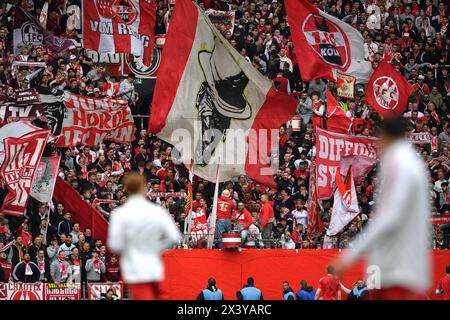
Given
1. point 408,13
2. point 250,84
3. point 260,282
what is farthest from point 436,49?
point 260,282

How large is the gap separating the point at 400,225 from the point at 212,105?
16658 mm

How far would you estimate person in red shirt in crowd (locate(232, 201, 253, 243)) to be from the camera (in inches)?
933

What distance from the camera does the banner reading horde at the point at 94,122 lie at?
26953mm

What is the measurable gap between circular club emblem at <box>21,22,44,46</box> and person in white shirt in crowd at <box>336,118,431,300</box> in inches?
834

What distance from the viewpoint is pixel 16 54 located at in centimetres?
2942

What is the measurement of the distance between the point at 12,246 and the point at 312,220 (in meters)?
5.85

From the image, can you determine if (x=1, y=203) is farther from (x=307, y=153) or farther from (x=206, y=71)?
(x=307, y=153)

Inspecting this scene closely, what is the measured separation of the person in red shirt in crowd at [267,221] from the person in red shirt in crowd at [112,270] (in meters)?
2.88

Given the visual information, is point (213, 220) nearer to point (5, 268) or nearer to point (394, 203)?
point (5, 268)

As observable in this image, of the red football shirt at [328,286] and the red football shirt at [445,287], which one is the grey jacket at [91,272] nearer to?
the red football shirt at [328,286]

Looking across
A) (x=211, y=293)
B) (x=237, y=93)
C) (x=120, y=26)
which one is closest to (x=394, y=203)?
(x=211, y=293)

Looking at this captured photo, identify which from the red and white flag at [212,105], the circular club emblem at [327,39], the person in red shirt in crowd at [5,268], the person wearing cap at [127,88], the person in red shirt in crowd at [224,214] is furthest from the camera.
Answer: the person wearing cap at [127,88]

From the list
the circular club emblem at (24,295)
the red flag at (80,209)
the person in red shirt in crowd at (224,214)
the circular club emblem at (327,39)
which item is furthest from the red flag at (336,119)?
the circular club emblem at (24,295)

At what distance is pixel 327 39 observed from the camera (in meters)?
27.0
